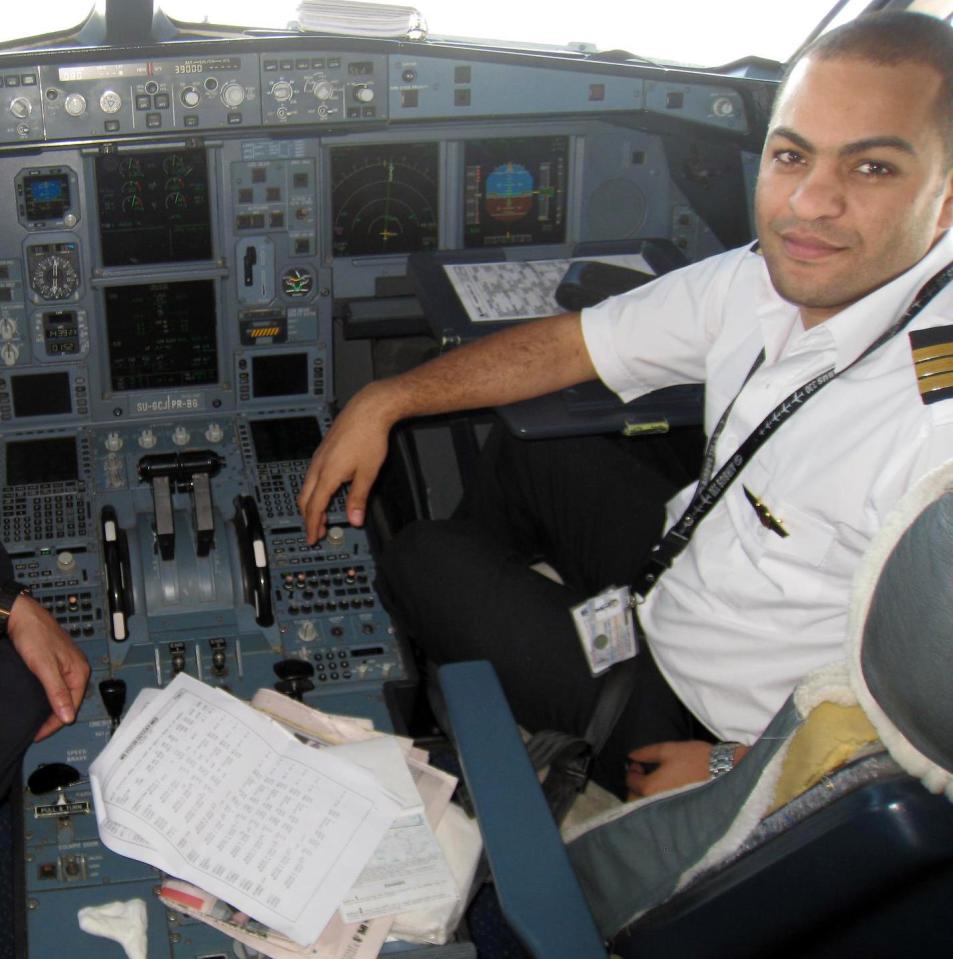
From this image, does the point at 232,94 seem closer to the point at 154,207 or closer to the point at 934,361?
the point at 154,207

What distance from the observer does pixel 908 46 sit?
5.12ft

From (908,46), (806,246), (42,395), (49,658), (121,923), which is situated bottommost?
(121,923)

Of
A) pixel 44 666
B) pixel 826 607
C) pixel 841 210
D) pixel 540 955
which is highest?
pixel 841 210

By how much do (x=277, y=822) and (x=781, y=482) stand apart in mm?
840

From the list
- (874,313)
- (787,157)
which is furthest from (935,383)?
(787,157)

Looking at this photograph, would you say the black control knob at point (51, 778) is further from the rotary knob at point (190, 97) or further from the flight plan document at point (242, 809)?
the rotary knob at point (190, 97)

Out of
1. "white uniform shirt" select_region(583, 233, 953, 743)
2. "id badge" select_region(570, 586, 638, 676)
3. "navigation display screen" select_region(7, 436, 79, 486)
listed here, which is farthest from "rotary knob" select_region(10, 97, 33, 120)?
"id badge" select_region(570, 586, 638, 676)

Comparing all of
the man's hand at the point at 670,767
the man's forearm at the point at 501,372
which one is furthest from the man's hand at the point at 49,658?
the man's hand at the point at 670,767

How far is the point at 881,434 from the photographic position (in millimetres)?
1513

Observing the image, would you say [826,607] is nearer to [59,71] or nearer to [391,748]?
[391,748]

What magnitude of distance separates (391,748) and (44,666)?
0.66 m

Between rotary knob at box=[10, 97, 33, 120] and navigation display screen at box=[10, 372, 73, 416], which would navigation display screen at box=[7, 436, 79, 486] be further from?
rotary knob at box=[10, 97, 33, 120]

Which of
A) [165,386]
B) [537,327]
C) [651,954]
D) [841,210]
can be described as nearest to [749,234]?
[537,327]

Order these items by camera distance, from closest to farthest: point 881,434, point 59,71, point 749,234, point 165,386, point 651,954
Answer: point 651,954 < point 881,434 < point 59,71 < point 749,234 < point 165,386
